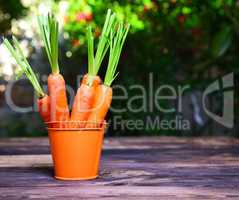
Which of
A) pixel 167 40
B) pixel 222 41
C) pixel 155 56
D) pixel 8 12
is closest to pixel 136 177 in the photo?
pixel 222 41

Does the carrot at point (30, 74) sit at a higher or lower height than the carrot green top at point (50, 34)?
lower

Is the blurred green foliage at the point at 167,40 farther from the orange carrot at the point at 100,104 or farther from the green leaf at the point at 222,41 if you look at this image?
the orange carrot at the point at 100,104

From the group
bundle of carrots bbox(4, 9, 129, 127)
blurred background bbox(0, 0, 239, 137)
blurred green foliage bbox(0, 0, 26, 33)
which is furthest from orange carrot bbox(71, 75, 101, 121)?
blurred green foliage bbox(0, 0, 26, 33)

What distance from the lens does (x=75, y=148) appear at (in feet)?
3.46

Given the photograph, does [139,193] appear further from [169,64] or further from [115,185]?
[169,64]

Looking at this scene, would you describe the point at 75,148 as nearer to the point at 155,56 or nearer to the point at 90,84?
the point at 90,84

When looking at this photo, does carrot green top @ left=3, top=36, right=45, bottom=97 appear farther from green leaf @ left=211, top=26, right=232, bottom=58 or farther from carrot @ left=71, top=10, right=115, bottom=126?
green leaf @ left=211, top=26, right=232, bottom=58

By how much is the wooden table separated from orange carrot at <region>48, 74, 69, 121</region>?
15 centimetres

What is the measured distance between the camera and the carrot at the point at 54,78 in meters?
1.07

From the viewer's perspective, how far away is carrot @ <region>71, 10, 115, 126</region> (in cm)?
108

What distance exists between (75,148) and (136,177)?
0.17 metres

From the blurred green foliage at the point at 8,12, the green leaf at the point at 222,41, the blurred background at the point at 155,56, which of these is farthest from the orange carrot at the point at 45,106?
the blurred green foliage at the point at 8,12

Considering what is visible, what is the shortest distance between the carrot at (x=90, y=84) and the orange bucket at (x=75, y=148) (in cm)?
3

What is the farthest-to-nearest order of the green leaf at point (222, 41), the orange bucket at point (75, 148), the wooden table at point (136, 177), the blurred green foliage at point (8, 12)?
the blurred green foliage at point (8, 12), the green leaf at point (222, 41), the orange bucket at point (75, 148), the wooden table at point (136, 177)
